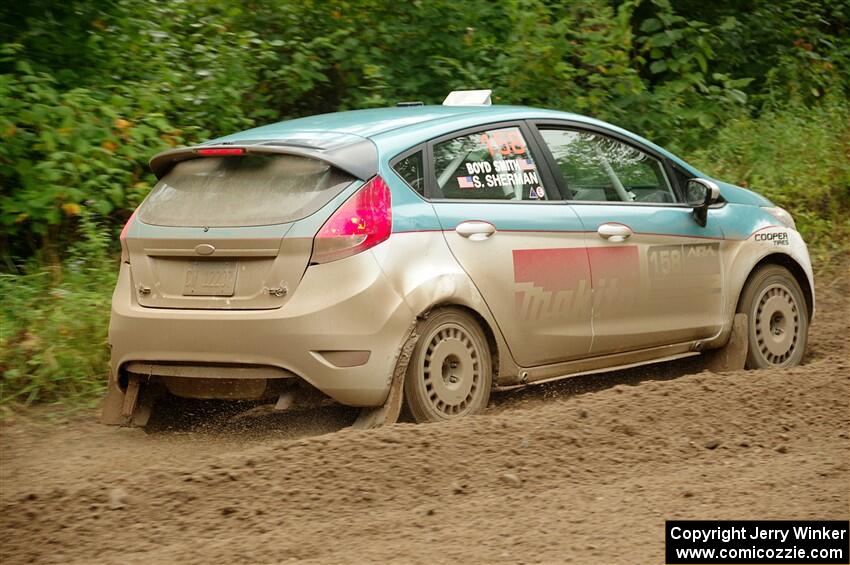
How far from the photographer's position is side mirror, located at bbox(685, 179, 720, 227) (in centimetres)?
742

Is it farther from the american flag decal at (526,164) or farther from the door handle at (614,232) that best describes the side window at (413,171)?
the door handle at (614,232)

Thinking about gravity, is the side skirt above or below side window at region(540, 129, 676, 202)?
below

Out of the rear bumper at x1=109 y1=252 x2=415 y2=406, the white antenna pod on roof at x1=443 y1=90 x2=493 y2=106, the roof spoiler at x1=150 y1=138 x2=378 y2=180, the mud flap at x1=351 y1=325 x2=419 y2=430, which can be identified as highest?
the white antenna pod on roof at x1=443 y1=90 x2=493 y2=106

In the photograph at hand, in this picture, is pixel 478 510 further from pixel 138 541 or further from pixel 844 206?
pixel 844 206

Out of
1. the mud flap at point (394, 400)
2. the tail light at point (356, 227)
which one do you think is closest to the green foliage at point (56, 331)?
the mud flap at point (394, 400)

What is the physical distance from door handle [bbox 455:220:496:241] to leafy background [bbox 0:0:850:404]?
2396 millimetres

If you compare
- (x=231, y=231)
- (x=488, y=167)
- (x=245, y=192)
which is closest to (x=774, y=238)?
(x=488, y=167)

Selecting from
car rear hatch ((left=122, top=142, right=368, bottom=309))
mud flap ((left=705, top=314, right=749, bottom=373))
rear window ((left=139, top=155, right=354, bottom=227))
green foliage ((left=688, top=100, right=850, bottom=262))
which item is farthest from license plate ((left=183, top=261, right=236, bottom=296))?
green foliage ((left=688, top=100, right=850, bottom=262))

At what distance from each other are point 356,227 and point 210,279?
74 cm

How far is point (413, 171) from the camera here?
621cm

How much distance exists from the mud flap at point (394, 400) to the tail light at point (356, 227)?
19.8 inches

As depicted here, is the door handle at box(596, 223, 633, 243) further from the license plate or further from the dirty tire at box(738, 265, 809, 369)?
the license plate

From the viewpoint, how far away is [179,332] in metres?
5.93

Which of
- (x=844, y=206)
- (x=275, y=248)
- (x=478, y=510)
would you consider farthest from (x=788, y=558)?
(x=844, y=206)
